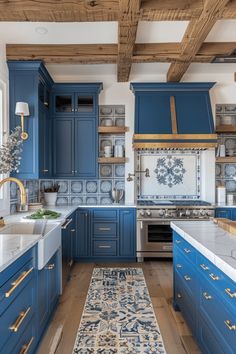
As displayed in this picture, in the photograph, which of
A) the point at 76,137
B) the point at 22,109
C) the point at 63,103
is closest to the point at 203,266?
the point at 22,109

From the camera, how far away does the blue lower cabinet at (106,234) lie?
14.2ft

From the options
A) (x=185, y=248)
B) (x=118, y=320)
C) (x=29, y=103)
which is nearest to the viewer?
(x=185, y=248)

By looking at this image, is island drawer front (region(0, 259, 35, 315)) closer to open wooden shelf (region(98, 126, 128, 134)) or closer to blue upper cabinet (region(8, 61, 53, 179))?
blue upper cabinet (region(8, 61, 53, 179))

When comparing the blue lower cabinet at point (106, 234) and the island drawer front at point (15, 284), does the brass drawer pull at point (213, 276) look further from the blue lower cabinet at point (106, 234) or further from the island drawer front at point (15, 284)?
the blue lower cabinet at point (106, 234)

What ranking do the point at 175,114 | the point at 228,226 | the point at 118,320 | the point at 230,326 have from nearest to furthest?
the point at 230,326 < the point at 228,226 < the point at 118,320 < the point at 175,114

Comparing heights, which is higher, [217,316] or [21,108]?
[21,108]

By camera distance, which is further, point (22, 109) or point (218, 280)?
point (22, 109)

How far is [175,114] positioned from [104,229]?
2.10m

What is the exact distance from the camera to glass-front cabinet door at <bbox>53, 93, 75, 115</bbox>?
A: 4.51 metres

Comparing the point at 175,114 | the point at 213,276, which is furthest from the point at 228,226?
the point at 175,114

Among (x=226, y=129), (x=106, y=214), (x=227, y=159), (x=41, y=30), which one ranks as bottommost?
(x=106, y=214)

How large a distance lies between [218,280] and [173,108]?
3355 mm

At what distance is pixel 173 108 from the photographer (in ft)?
14.8

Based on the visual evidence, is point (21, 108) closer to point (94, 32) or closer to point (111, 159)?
point (94, 32)
